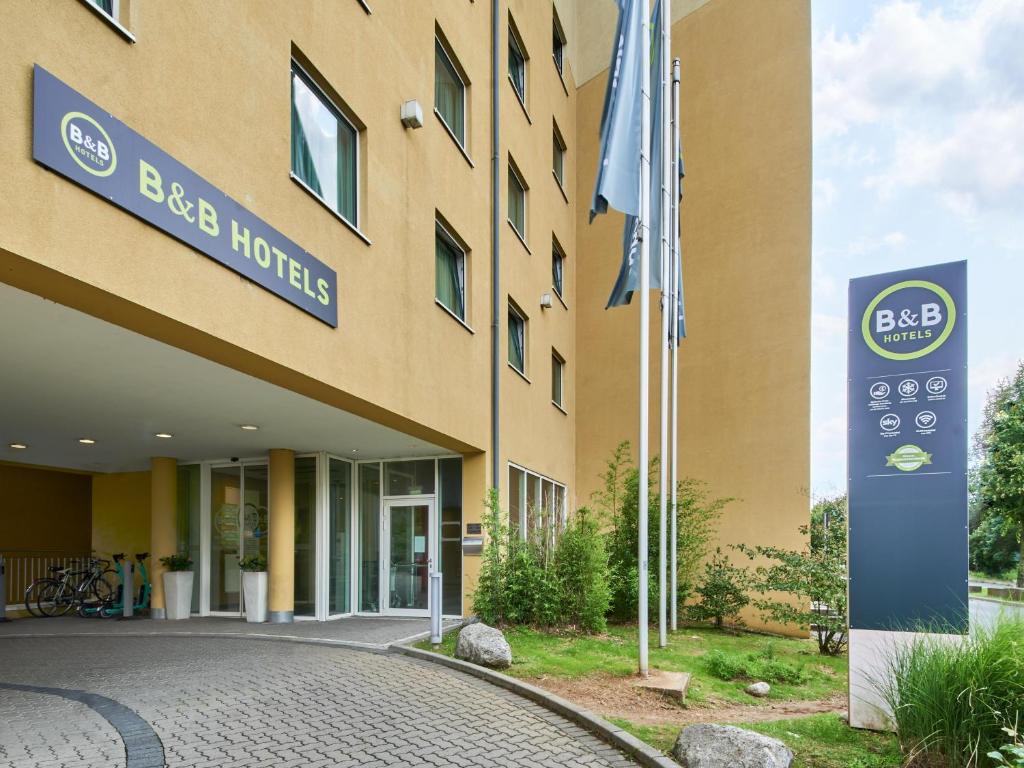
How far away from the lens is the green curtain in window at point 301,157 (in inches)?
322

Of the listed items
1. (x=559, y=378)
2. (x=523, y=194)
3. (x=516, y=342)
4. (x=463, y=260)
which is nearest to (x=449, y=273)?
(x=463, y=260)

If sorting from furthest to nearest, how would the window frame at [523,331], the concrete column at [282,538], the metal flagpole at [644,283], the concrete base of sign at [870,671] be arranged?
1. the window frame at [523,331]
2. the concrete column at [282,538]
3. the metal flagpole at [644,283]
4. the concrete base of sign at [870,671]

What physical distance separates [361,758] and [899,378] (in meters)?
5.34

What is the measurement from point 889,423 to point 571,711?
12.2 ft

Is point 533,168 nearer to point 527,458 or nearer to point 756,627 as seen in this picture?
point 527,458

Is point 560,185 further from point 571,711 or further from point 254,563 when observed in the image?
point 571,711

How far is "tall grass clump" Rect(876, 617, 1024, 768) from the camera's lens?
15.8ft

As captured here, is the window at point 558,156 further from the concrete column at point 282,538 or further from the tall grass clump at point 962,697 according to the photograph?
the tall grass clump at point 962,697

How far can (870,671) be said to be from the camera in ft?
20.6

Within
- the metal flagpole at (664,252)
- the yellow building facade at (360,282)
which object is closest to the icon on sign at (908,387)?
the metal flagpole at (664,252)

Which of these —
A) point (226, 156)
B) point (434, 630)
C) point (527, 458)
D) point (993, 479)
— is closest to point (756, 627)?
point (527, 458)

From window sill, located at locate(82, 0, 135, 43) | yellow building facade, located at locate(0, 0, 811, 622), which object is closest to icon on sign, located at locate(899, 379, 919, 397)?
yellow building facade, located at locate(0, 0, 811, 622)

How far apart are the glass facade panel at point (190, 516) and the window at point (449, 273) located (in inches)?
246

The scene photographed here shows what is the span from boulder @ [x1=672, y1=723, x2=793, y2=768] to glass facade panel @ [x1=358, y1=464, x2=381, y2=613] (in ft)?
32.2
